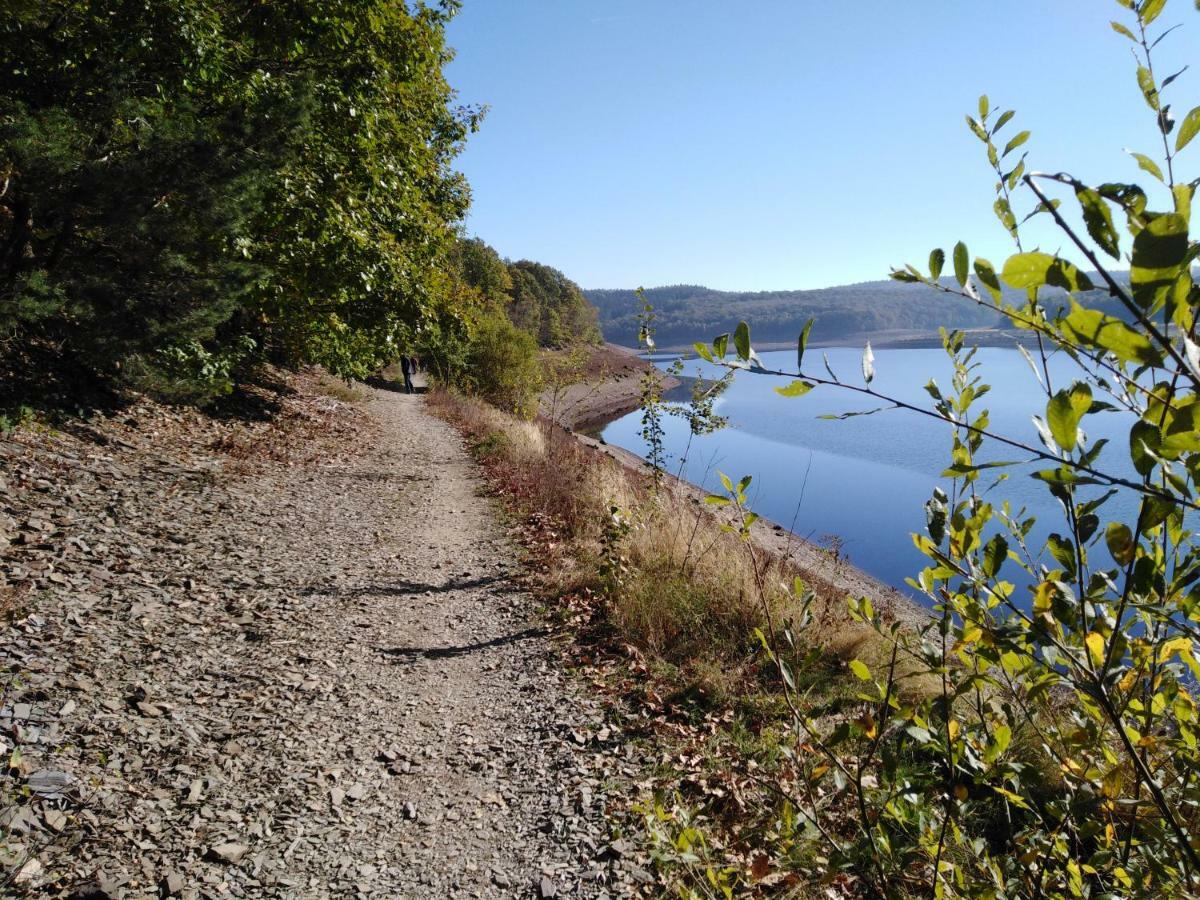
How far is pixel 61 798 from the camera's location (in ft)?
9.57

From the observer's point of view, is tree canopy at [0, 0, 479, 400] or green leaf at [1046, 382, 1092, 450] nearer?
green leaf at [1046, 382, 1092, 450]

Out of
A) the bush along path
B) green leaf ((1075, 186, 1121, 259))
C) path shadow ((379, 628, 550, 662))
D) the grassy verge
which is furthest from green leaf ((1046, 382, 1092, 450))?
path shadow ((379, 628, 550, 662))

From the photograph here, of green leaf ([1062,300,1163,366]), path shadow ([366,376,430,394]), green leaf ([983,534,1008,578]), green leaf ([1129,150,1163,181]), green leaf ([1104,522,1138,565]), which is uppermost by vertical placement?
green leaf ([1129,150,1163,181])

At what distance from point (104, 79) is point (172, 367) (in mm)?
3300

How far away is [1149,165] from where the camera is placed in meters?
0.88

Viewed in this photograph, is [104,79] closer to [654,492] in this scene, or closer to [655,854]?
[654,492]

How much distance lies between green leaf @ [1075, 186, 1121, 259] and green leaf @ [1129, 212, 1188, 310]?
0.25 ft

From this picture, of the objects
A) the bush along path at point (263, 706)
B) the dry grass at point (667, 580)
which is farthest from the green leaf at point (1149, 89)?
the bush along path at point (263, 706)

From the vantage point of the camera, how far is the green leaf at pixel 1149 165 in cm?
87

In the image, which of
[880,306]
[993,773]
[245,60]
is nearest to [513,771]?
[993,773]

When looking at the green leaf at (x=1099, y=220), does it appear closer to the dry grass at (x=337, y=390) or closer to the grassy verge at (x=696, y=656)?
the grassy verge at (x=696, y=656)

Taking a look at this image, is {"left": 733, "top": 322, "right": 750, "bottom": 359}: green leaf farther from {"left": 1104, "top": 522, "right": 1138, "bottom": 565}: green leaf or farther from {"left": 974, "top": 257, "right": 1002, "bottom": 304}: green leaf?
{"left": 1104, "top": 522, "right": 1138, "bottom": 565}: green leaf

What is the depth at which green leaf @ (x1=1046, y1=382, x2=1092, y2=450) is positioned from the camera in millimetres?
743

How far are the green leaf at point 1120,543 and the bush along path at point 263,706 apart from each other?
284 centimetres
